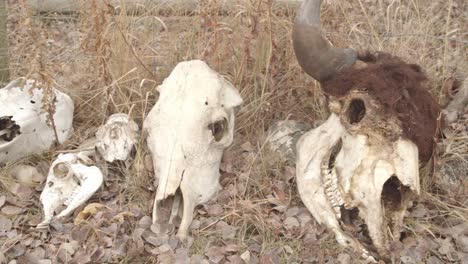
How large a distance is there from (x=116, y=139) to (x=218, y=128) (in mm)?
746

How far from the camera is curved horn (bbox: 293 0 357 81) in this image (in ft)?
11.7

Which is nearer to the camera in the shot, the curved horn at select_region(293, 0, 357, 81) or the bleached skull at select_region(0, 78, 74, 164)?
the curved horn at select_region(293, 0, 357, 81)

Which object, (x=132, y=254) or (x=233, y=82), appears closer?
(x=132, y=254)

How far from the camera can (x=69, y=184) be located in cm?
400

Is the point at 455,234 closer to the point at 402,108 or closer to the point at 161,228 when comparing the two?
the point at 402,108

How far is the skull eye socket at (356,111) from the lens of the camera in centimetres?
367

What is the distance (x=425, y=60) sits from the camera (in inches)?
197

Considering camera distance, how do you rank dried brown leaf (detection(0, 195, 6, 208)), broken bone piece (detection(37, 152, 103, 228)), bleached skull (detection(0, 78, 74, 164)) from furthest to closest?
bleached skull (detection(0, 78, 74, 164)) → dried brown leaf (detection(0, 195, 6, 208)) → broken bone piece (detection(37, 152, 103, 228))

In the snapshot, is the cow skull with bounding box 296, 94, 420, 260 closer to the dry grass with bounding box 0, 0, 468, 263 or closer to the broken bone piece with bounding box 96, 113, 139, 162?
the dry grass with bounding box 0, 0, 468, 263

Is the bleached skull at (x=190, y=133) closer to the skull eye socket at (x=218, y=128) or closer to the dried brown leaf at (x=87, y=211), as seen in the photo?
the skull eye socket at (x=218, y=128)

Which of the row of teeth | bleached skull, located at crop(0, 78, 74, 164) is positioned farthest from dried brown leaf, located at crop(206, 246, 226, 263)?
bleached skull, located at crop(0, 78, 74, 164)

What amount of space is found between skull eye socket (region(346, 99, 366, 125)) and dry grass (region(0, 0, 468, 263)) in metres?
0.65

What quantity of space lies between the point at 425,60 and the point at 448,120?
2.07ft

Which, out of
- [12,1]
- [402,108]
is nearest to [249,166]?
[402,108]
